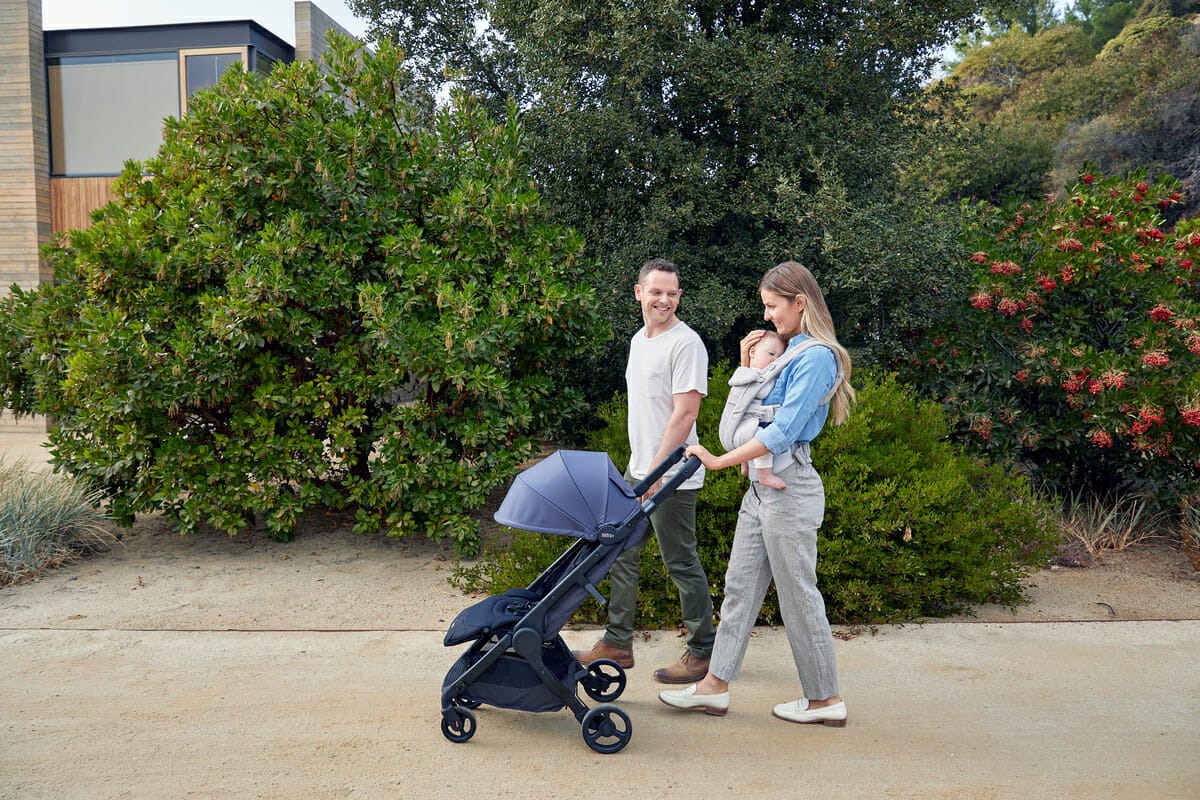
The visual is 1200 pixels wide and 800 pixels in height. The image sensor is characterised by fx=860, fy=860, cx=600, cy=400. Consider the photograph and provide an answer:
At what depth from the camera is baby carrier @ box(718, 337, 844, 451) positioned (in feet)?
11.8

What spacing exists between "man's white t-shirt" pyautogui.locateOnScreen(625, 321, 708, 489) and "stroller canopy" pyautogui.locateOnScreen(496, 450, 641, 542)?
43 centimetres

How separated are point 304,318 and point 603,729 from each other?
381 cm

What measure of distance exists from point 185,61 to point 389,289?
1208 centimetres

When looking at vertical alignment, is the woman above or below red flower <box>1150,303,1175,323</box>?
below

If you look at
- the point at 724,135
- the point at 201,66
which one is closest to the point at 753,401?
the point at 724,135

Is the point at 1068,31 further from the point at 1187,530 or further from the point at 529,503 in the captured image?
the point at 529,503

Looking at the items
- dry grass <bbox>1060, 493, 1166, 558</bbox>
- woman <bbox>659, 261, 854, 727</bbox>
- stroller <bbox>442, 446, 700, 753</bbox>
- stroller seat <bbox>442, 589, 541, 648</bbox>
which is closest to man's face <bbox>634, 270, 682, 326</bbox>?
woman <bbox>659, 261, 854, 727</bbox>

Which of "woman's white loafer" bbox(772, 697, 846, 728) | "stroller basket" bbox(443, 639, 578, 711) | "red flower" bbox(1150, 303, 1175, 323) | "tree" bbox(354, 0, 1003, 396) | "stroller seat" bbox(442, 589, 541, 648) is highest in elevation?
"tree" bbox(354, 0, 1003, 396)

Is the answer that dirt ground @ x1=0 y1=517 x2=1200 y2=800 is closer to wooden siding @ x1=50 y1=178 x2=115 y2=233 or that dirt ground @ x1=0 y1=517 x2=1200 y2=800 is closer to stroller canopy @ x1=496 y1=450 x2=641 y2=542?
stroller canopy @ x1=496 y1=450 x2=641 y2=542

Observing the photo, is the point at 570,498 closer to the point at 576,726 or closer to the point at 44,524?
the point at 576,726

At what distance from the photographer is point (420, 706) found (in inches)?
152

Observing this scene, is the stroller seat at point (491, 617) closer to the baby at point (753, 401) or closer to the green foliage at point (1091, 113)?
the baby at point (753, 401)

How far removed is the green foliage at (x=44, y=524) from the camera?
587 centimetres

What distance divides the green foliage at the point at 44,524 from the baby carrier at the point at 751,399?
5033mm
